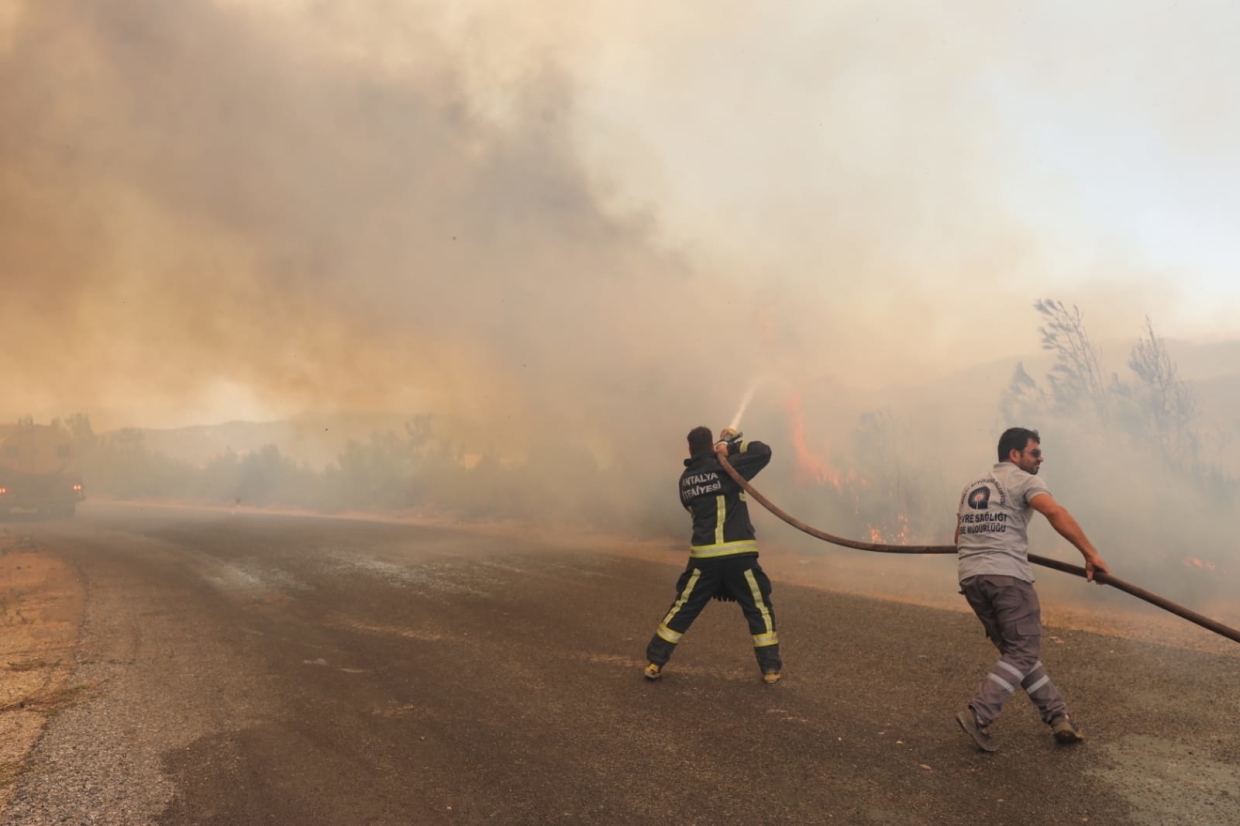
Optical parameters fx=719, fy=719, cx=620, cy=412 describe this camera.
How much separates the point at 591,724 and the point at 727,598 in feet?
4.79

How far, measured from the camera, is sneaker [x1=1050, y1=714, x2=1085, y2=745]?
12.4ft

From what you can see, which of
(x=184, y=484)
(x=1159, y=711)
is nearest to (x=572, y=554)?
(x=1159, y=711)

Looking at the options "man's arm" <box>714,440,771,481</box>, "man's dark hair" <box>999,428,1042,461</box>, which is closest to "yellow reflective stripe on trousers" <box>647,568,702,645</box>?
"man's arm" <box>714,440,771,481</box>

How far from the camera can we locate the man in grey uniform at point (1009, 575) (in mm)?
3771

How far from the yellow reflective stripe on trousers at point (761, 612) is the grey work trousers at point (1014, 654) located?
1.45 metres

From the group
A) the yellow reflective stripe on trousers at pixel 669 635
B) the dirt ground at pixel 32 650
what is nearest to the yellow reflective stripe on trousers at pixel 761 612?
the yellow reflective stripe on trousers at pixel 669 635

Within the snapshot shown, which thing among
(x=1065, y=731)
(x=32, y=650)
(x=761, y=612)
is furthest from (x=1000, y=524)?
(x=32, y=650)

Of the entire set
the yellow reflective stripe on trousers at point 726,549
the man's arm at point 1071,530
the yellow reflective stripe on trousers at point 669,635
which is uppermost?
the man's arm at point 1071,530

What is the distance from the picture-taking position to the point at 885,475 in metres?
14.3

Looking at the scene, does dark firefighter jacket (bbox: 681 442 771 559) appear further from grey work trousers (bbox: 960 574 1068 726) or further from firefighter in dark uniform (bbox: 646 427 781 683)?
grey work trousers (bbox: 960 574 1068 726)

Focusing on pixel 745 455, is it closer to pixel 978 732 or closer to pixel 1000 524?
pixel 1000 524

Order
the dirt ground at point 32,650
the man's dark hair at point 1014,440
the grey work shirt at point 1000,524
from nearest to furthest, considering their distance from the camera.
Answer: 1. the grey work shirt at point 1000,524
2. the man's dark hair at point 1014,440
3. the dirt ground at point 32,650

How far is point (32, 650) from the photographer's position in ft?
21.6

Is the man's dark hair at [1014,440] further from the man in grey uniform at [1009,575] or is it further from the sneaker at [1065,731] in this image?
the sneaker at [1065,731]
